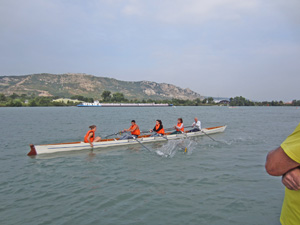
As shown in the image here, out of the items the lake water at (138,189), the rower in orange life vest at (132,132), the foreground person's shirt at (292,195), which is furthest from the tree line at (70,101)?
the foreground person's shirt at (292,195)

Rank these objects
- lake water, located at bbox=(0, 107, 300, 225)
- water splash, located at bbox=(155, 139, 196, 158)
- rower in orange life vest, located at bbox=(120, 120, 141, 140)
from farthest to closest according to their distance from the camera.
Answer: rower in orange life vest, located at bbox=(120, 120, 141, 140) → water splash, located at bbox=(155, 139, 196, 158) → lake water, located at bbox=(0, 107, 300, 225)

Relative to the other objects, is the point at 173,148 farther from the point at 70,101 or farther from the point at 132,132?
the point at 70,101

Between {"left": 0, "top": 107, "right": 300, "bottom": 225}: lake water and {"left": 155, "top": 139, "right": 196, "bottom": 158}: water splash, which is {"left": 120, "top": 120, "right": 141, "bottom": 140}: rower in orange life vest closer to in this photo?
{"left": 155, "top": 139, "right": 196, "bottom": 158}: water splash

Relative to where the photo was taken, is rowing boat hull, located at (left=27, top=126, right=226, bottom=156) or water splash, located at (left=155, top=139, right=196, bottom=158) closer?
rowing boat hull, located at (left=27, top=126, right=226, bottom=156)

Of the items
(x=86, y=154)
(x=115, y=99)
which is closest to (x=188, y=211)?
(x=86, y=154)

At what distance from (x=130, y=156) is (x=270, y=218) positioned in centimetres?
928

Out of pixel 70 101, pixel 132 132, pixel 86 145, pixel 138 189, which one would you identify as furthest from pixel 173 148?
pixel 70 101

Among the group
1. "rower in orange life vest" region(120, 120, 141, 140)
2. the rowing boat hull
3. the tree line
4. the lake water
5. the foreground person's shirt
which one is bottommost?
the lake water

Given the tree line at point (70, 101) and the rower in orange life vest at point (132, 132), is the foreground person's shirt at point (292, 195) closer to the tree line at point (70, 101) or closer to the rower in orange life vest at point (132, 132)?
the rower in orange life vest at point (132, 132)

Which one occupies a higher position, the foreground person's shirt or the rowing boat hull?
the foreground person's shirt

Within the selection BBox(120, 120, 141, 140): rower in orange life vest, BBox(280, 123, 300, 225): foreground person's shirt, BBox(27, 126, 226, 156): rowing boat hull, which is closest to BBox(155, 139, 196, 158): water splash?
BBox(27, 126, 226, 156): rowing boat hull

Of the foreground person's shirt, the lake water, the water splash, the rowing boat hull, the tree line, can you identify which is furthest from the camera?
the tree line

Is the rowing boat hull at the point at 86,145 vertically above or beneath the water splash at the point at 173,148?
above

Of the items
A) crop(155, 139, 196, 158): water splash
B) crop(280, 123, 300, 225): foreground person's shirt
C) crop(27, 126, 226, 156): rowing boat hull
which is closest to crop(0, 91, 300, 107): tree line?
crop(27, 126, 226, 156): rowing boat hull
